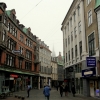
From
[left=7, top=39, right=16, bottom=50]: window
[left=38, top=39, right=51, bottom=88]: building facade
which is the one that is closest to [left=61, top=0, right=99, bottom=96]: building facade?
[left=7, top=39, right=16, bottom=50]: window

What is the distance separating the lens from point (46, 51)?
244 ft

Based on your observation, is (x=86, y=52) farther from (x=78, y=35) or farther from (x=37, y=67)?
(x=37, y=67)

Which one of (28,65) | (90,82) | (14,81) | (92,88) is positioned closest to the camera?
(92,88)

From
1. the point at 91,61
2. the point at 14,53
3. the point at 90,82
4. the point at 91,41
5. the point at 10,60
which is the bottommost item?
the point at 90,82

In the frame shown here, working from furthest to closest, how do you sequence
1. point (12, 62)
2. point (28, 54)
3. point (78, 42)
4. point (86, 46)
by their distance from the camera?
point (28, 54) → point (12, 62) → point (78, 42) → point (86, 46)

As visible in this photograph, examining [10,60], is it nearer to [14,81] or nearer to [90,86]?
[14,81]

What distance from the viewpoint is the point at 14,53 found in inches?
1613

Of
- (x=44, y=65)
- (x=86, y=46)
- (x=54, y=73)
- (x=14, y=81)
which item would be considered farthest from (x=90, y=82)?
(x=54, y=73)

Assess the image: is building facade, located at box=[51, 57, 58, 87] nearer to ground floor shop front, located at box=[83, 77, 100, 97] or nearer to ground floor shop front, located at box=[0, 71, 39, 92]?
ground floor shop front, located at box=[0, 71, 39, 92]

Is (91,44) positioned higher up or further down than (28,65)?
higher up

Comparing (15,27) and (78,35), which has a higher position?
(15,27)

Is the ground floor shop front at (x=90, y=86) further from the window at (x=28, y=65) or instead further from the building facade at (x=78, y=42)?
the window at (x=28, y=65)

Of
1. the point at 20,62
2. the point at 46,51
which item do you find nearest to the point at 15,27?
the point at 20,62

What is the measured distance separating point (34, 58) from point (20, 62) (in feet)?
44.4
